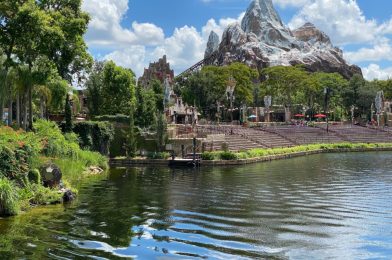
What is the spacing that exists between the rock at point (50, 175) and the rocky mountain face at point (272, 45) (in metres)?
127

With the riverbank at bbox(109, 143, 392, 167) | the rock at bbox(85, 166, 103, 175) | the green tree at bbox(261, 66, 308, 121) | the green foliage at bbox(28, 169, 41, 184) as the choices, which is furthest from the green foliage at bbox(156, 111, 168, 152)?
the green tree at bbox(261, 66, 308, 121)

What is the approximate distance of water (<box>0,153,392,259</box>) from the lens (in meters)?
13.0

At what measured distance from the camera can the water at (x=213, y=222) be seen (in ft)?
42.7

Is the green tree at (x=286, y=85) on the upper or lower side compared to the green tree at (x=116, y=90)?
upper

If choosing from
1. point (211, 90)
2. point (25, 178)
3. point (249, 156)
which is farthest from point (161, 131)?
point (211, 90)

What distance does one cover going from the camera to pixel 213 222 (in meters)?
16.9

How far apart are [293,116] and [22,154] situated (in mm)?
83654

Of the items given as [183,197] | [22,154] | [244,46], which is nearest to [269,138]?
[183,197]

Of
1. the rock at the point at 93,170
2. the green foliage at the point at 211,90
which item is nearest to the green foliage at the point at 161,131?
the rock at the point at 93,170

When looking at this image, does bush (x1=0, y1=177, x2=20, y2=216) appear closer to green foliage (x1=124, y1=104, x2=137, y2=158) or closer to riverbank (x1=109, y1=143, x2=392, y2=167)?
riverbank (x1=109, y1=143, x2=392, y2=167)

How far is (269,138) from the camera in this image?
5825 cm

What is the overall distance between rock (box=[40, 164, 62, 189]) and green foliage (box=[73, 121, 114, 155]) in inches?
750

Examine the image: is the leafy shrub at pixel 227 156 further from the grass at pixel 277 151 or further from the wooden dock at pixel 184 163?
the wooden dock at pixel 184 163

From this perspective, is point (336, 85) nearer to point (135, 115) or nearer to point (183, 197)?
point (135, 115)
